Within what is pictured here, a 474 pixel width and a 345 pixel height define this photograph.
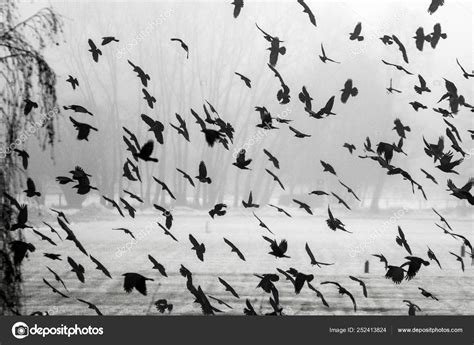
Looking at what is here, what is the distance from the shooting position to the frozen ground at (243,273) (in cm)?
956

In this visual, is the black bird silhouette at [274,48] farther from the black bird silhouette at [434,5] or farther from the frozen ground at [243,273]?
the frozen ground at [243,273]

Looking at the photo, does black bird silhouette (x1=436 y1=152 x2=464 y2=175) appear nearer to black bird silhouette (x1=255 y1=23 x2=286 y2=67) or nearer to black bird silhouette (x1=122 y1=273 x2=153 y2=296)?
black bird silhouette (x1=255 y1=23 x2=286 y2=67)

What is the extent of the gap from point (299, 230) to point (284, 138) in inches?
738

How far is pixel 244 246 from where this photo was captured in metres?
19.2

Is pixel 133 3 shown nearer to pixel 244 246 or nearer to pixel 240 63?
pixel 240 63

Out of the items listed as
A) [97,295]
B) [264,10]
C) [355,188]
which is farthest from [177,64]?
[97,295]

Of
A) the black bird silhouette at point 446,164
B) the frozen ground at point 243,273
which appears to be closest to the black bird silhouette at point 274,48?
the black bird silhouette at point 446,164
